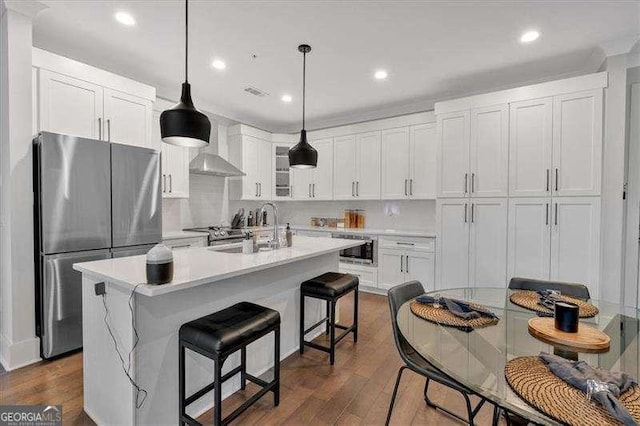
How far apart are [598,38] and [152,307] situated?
4.26m

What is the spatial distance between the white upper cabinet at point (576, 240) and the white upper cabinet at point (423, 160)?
1.43 meters

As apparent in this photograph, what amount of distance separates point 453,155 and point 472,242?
1.12 meters

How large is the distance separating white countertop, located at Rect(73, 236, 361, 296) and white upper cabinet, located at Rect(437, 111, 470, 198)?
213cm

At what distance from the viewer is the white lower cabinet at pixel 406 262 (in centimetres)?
409

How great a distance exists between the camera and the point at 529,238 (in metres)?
3.42

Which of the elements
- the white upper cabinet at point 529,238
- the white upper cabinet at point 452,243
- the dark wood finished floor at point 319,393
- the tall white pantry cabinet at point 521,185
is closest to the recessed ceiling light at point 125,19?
the dark wood finished floor at point 319,393

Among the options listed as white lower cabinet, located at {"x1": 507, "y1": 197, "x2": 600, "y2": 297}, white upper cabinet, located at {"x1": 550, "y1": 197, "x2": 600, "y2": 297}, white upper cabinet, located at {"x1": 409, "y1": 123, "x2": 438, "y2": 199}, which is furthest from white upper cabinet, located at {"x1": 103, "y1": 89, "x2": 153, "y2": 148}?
white upper cabinet, located at {"x1": 550, "y1": 197, "x2": 600, "y2": 297}

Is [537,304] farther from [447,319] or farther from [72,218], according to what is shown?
[72,218]

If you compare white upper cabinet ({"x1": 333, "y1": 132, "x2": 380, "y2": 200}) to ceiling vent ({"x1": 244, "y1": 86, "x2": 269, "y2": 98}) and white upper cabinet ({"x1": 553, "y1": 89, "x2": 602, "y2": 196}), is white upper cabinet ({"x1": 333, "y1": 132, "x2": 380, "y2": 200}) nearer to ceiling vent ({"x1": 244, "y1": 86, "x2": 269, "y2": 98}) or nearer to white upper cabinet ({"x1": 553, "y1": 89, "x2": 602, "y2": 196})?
ceiling vent ({"x1": 244, "y1": 86, "x2": 269, "y2": 98})

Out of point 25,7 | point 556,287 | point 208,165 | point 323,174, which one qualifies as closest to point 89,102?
point 25,7

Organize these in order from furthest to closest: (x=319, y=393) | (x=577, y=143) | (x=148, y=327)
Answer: (x=577, y=143), (x=319, y=393), (x=148, y=327)

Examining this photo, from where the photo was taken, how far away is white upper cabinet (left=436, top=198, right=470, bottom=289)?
3.79m

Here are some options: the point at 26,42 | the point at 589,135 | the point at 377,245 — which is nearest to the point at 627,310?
the point at 589,135

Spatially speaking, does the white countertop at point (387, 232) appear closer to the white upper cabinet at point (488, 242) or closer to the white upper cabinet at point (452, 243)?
the white upper cabinet at point (452, 243)
